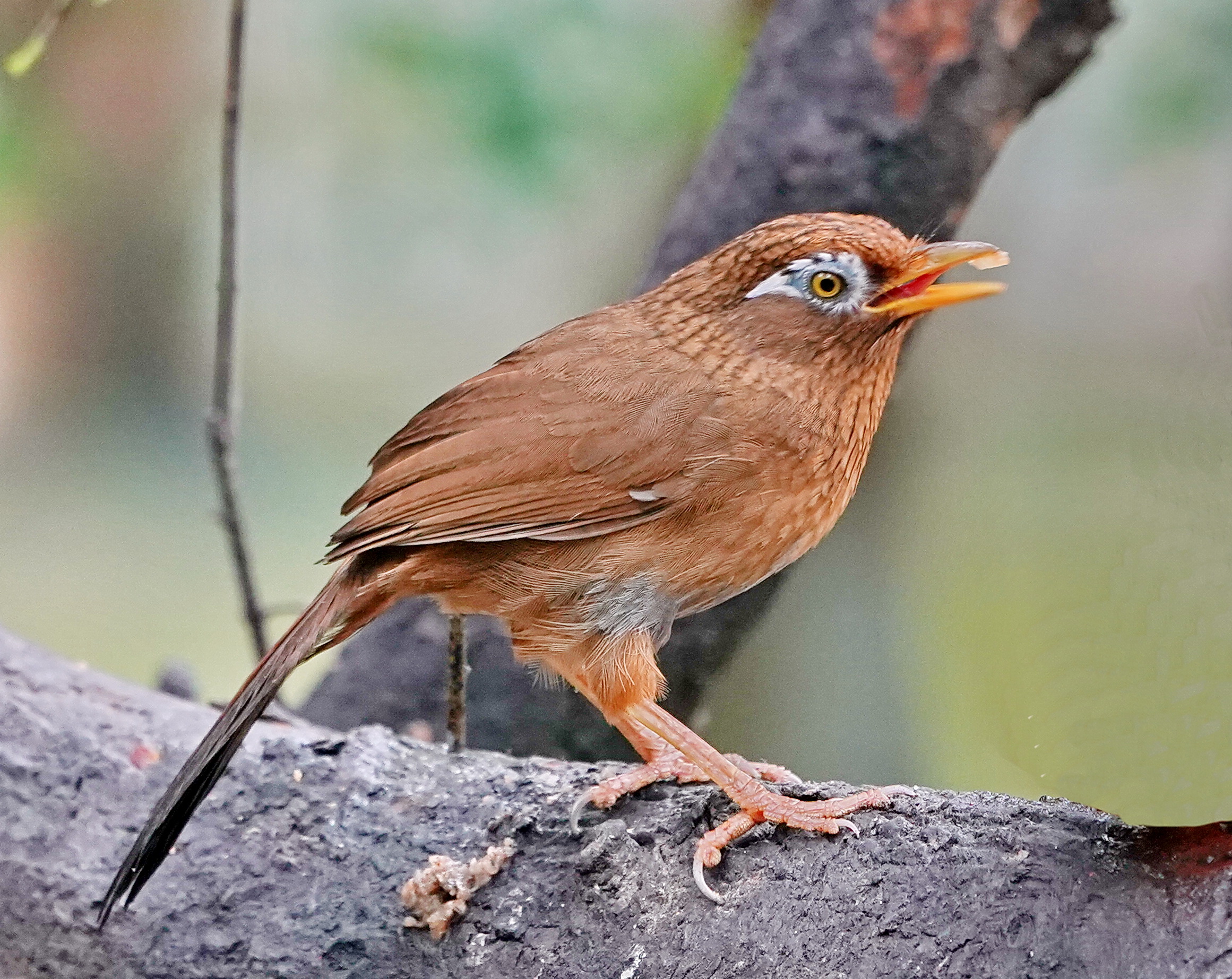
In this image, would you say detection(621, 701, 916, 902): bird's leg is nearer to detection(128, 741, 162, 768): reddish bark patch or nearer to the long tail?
the long tail

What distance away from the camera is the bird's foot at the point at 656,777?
2139 millimetres

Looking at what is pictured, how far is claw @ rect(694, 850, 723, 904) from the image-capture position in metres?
1.87

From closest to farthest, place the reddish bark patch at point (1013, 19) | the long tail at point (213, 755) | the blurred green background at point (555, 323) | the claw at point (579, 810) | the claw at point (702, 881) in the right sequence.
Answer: the blurred green background at point (555, 323)
the claw at point (702, 881)
the long tail at point (213, 755)
the claw at point (579, 810)
the reddish bark patch at point (1013, 19)

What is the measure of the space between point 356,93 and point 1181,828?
3.72 metres

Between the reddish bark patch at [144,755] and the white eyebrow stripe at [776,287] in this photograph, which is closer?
the white eyebrow stripe at [776,287]

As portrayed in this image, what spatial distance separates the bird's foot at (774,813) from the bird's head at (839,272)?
2.64ft

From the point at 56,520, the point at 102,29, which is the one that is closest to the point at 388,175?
the point at 102,29

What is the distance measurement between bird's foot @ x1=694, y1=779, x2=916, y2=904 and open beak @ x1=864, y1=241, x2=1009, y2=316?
80cm

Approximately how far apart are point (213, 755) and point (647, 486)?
86cm

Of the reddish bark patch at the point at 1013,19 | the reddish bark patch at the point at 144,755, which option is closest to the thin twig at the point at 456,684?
the reddish bark patch at the point at 144,755

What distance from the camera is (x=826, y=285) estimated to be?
2100 millimetres

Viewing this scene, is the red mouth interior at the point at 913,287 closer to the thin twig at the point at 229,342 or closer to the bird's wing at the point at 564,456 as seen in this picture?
the bird's wing at the point at 564,456

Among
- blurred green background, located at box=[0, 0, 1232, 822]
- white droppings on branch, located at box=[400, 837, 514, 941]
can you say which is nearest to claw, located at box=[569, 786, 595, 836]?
white droppings on branch, located at box=[400, 837, 514, 941]

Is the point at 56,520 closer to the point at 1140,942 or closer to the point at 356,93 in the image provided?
the point at 356,93
